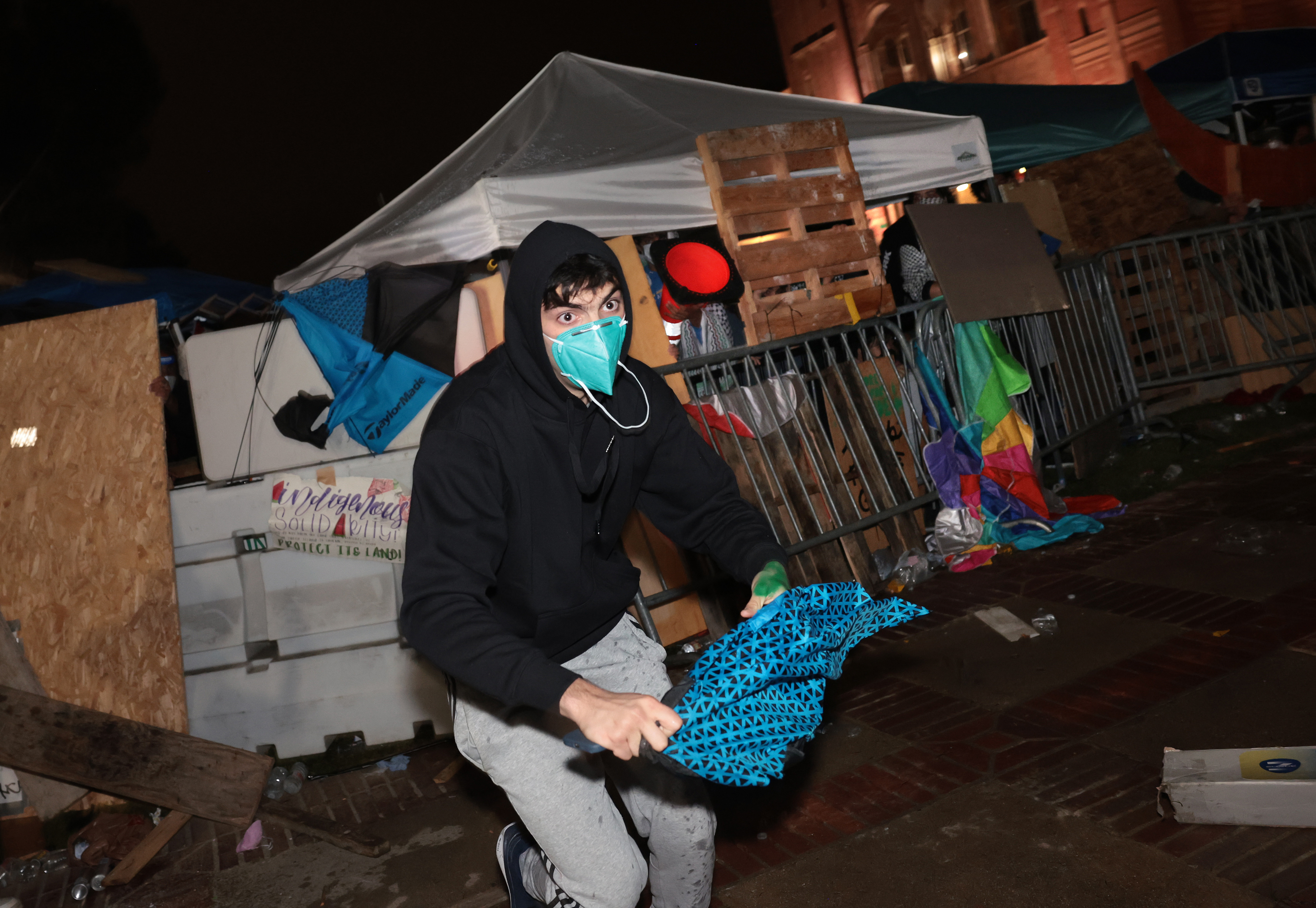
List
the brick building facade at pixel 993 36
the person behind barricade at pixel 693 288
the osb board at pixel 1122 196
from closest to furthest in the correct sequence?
the person behind barricade at pixel 693 288, the osb board at pixel 1122 196, the brick building facade at pixel 993 36

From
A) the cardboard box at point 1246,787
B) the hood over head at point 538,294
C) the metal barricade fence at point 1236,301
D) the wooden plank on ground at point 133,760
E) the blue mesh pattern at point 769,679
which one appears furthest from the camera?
the metal barricade fence at point 1236,301

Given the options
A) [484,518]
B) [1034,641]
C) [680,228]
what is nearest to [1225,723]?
[1034,641]

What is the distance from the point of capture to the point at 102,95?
26.7m

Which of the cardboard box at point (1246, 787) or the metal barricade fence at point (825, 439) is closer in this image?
the cardboard box at point (1246, 787)

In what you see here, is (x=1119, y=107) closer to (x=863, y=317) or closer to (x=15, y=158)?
(x=863, y=317)

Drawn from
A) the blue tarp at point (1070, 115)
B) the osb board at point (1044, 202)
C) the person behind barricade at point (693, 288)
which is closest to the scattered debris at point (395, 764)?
the person behind barricade at point (693, 288)

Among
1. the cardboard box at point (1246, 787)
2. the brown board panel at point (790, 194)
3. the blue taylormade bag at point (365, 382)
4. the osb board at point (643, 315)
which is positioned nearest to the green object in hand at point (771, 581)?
the cardboard box at point (1246, 787)

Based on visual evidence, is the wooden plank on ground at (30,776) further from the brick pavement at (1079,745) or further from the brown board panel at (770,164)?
the brown board panel at (770,164)

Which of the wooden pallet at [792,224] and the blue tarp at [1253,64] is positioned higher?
the blue tarp at [1253,64]

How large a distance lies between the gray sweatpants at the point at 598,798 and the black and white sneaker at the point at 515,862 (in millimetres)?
243

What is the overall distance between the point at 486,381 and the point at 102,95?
1190 inches

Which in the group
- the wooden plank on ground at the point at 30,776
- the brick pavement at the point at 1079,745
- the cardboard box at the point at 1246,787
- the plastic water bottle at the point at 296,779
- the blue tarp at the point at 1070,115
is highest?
the blue tarp at the point at 1070,115

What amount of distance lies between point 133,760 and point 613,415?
2682 millimetres

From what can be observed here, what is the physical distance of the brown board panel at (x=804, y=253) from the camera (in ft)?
22.1
